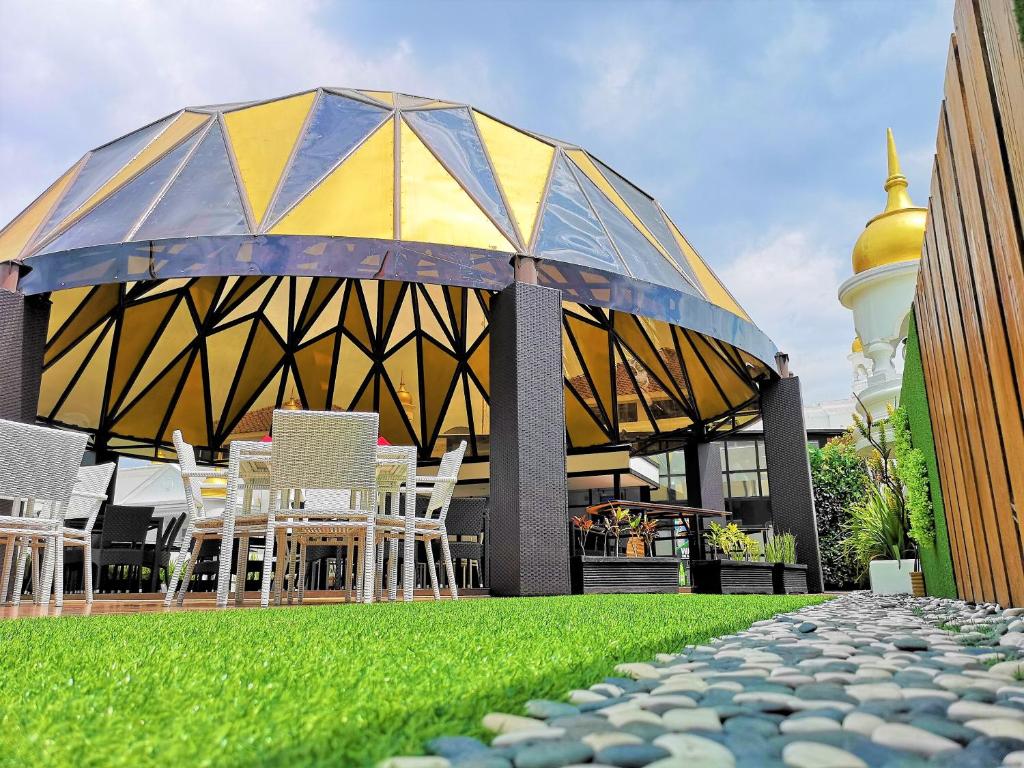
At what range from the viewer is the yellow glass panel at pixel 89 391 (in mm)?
11625

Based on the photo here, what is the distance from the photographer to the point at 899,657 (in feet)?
7.20

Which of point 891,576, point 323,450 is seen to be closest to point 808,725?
point 323,450

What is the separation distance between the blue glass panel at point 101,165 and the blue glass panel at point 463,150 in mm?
3128

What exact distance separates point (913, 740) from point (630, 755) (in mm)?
446

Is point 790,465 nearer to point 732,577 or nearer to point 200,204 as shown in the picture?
point 732,577

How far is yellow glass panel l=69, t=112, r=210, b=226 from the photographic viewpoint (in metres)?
7.87

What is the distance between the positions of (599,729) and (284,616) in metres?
2.86

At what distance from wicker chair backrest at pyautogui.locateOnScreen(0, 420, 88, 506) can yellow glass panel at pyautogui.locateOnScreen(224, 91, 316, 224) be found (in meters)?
3.01

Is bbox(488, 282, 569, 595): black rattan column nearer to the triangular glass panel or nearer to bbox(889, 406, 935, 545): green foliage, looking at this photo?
the triangular glass panel

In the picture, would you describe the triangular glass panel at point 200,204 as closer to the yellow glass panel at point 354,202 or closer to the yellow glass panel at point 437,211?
the yellow glass panel at point 354,202

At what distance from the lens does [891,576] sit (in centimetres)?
886

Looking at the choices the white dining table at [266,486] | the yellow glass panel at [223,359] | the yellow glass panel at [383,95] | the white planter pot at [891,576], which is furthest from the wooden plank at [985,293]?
the yellow glass panel at [223,359]

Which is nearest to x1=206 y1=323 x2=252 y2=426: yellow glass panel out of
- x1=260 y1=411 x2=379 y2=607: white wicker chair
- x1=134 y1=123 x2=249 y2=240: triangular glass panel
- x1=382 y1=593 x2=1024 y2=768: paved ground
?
x1=134 y1=123 x2=249 y2=240: triangular glass panel

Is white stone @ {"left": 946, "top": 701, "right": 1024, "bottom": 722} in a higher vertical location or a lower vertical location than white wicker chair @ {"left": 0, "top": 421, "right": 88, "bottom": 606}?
lower
